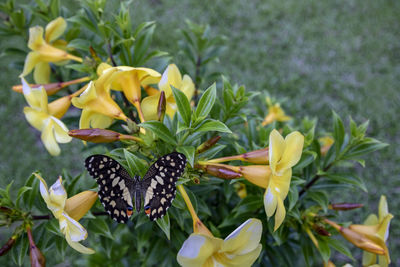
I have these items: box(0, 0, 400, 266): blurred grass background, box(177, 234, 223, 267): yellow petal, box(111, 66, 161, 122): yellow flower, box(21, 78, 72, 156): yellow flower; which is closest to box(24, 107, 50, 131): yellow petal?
box(21, 78, 72, 156): yellow flower

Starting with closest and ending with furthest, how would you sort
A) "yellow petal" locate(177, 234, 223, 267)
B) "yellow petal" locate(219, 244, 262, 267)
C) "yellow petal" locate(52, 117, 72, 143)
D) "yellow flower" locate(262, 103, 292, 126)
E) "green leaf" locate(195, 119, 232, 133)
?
"yellow petal" locate(177, 234, 223, 267) < "yellow petal" locate(219, 244, 262, 267) < "green leaf" locate(195, 119, 232, 133) < "yellow petal" locate(52, 117, 72, 143) < "yellow flower" locate(262, 103, 292, 126)

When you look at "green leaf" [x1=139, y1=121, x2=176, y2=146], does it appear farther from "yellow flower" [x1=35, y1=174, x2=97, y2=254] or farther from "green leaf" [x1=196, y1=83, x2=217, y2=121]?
"yellow flower" [x1=35, y1=174, x2=97, y2=254]

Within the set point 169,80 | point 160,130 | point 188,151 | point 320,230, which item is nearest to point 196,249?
point 188,151

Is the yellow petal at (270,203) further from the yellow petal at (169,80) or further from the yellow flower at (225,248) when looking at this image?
the yellow petal at (169,80)

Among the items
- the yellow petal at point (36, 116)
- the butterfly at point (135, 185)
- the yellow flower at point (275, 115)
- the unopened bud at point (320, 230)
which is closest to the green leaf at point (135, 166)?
the butterfly at point (135, 185)

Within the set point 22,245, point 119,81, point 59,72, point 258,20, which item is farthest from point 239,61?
point 22,245

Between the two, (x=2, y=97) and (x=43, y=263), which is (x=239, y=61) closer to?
(x=2, y=97)

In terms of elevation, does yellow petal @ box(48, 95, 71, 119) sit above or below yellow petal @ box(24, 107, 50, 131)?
above
